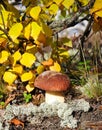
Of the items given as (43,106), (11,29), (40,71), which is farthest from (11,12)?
(43,106)

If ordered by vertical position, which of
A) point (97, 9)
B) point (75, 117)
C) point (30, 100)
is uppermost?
point (97, 9)

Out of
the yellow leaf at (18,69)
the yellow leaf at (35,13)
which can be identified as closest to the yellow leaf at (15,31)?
the yellow leaf at (35,13)

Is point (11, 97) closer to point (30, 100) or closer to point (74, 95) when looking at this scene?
point (30, 100)

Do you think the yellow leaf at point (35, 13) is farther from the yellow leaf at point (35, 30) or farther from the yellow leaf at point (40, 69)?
the yellow leaf at point (40, 69)

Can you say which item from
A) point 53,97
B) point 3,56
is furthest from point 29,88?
point 3,56

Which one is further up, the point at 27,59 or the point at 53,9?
the point at 53,9

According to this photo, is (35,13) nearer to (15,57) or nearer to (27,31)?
(27,31)

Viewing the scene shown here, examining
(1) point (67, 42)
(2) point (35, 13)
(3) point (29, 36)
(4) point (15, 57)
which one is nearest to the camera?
(2) point (35, 13)

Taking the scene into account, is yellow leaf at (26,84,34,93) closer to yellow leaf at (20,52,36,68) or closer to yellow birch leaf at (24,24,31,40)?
yellow leaf at (20,52,36,68)
